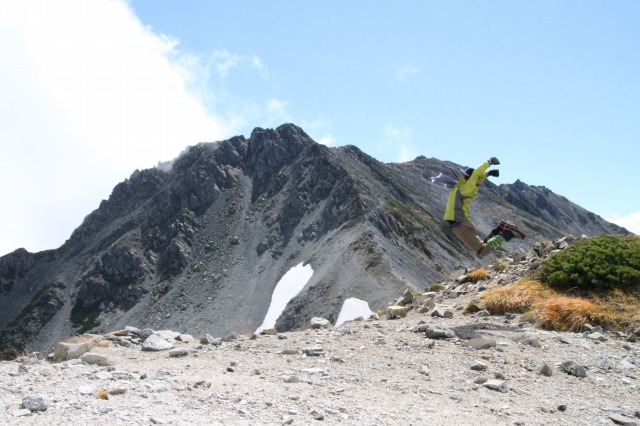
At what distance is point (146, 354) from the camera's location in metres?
9.57

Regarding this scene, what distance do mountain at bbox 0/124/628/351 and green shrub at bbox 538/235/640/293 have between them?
4073 centimetres

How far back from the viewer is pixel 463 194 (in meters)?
14.2

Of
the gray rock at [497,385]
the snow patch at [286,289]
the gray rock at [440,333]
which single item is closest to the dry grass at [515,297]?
the gray rock at [440,333]

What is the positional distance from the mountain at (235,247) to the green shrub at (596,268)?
40732 mm

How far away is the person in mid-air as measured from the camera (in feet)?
45.8

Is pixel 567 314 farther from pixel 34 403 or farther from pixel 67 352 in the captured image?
pixel 34 403

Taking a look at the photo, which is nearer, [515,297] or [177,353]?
[177,353]

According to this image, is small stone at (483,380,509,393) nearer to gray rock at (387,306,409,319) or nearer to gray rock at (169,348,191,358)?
gray rock at (169,348,191,358)

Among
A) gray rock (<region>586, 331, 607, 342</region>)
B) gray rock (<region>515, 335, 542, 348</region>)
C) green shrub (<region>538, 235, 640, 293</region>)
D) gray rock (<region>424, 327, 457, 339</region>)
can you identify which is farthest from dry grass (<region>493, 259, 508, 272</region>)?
gray rock (<region>424, 327, 457, 339</region>)

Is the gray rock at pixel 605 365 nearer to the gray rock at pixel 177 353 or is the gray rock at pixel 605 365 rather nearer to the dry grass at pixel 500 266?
the gray rock at pixel 177 353

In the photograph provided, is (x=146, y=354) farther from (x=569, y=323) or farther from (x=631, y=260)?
(x=631, y=260)

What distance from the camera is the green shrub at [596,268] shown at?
13.7 meters

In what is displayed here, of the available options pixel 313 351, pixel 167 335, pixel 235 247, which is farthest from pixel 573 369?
pixel 235 247

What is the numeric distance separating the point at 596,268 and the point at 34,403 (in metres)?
13.8
